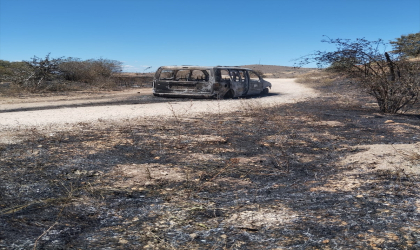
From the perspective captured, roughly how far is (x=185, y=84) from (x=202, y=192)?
35.6 feet

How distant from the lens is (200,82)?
14539 millimetres

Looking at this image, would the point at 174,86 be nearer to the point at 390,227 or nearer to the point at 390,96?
the point at 390,96

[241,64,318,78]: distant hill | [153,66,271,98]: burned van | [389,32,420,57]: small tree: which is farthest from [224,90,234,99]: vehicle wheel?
[241,64,318,78]: distant hill

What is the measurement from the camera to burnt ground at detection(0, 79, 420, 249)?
3.02 meters

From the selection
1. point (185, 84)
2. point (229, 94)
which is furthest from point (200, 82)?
point (229, 94)

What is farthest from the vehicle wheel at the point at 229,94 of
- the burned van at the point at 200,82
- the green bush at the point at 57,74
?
the green bush at the point at 57,74

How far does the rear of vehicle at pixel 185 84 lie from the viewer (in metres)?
14.5

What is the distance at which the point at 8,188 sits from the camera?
424cm

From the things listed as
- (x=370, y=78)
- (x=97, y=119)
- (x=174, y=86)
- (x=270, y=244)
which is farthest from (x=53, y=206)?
(x=174, y=86)

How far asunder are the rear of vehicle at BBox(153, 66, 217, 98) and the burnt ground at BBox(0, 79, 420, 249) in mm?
7005

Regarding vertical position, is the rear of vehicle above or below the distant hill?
below

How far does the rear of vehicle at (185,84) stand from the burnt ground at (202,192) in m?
7.00

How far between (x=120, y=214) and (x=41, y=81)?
1902cm

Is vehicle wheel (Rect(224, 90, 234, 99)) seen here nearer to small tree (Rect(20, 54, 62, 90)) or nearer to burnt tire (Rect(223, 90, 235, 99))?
burnt tire (Rect(223, 90, 235, 99))
